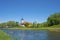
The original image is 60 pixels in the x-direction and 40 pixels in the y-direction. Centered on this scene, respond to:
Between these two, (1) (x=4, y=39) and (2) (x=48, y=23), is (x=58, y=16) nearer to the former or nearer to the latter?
(2) (x=48, y=23)

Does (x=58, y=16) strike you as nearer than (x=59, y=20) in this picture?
No

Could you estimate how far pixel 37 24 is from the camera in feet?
411

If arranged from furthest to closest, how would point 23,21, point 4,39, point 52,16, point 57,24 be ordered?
1. point 23,21
2. point 52,16
3. point 57,24
4. point 4,39

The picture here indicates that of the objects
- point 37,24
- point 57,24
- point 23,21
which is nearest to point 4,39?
point 57,24

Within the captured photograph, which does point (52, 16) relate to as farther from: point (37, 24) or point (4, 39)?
point (4, 39)

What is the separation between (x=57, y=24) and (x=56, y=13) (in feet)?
50.1

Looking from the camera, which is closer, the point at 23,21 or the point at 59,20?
the point at 59,20

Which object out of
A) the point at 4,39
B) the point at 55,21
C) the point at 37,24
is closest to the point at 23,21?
the point at 37,24

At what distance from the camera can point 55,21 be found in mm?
116688

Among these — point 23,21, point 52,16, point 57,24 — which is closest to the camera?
Result: point 57,24

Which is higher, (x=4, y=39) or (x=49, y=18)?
(x=49, y=18)

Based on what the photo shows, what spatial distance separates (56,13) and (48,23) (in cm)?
1237

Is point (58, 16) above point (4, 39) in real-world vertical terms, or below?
above

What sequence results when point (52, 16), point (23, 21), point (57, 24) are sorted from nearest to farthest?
point (57, 24) < point (52, 16) < point (23, 21)
